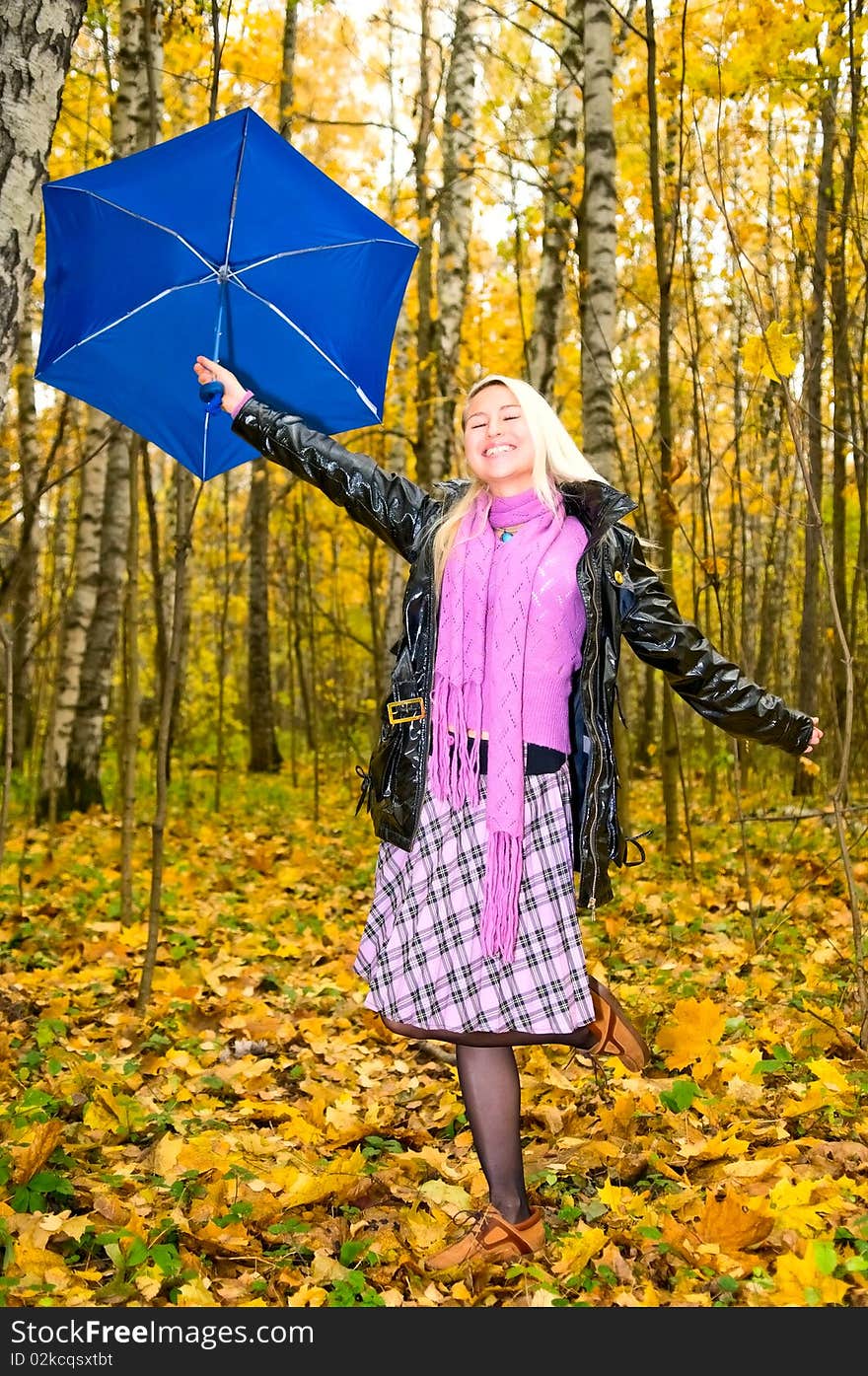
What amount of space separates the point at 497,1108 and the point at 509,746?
2.72 ft

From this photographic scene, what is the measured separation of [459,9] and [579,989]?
8.58 m

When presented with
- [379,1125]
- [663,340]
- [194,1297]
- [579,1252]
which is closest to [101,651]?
[663,340]

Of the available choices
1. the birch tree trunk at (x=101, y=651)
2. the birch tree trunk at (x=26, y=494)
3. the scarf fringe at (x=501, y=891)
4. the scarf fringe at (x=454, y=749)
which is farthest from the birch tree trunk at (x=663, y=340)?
the birch tree trunk at (x=101, y=651)

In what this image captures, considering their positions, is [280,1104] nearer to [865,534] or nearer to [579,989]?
[579,989]

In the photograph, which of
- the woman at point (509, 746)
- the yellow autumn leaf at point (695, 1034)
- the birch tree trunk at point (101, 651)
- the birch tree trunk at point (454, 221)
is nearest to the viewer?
the woman at point (509, 746)

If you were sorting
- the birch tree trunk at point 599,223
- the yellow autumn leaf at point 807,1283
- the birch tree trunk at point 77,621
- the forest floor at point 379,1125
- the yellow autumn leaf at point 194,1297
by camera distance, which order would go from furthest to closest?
1. the birch tree trunk at point 77,621
2. the birch tree trunk at point 599,223
3. the forest floor at point 379,1125
4. the yellow autumn leaf at point 194,1297
5. the yellow autumn leaf at point 807,1283

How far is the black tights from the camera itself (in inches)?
94.9

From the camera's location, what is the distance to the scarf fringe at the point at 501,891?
2355 millimetres

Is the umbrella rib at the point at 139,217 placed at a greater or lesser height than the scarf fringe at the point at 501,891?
greater

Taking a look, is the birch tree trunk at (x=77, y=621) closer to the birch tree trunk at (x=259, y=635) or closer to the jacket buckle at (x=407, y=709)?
the birch tree trunk at (x=259, y=635)

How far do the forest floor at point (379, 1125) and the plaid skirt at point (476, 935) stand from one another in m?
0.51

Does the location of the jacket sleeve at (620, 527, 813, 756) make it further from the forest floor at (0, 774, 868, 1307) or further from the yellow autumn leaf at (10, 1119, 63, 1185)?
the yellow autumn leaf at (10, 1119, 63, 1185)

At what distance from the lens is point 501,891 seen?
92.7 inches

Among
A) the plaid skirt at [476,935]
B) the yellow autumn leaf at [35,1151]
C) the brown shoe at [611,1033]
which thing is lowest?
the yellow autumn leaf at [35,1151]
